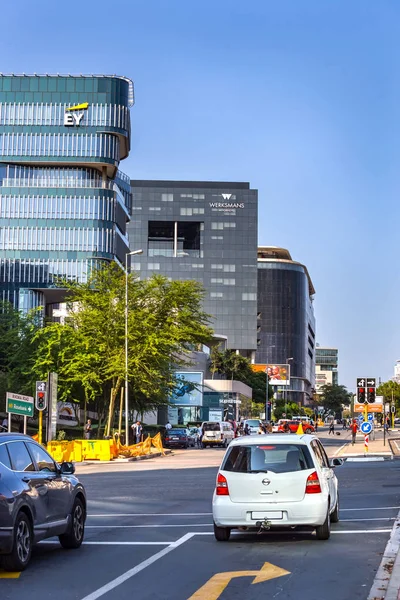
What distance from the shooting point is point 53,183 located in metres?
115

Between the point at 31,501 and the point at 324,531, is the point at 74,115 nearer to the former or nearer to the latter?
the point at 324,531

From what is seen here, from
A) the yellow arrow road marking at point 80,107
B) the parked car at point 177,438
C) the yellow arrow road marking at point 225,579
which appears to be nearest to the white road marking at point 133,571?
the yellow arrow road marking at point 225,579

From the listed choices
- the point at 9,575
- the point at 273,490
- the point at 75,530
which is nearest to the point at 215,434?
the point at 273,490

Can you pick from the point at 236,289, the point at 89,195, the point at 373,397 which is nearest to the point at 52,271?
the point at 89,195

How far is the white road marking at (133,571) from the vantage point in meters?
9.93

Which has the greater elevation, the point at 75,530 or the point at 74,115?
the point at 74,115

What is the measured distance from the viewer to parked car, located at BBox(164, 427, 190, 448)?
66.0 metres

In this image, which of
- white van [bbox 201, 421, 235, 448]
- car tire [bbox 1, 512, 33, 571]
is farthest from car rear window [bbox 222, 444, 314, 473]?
white van [bbox 201, 421, 235, 448]

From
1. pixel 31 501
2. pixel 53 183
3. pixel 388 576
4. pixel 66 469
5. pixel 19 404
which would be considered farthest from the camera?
pixel 53 183

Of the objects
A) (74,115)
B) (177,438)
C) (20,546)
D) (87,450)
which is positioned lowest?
(177,438)

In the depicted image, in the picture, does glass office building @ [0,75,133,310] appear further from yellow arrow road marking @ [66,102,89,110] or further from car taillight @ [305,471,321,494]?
car taillight @ [305,471,321,494]

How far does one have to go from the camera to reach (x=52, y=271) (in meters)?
114

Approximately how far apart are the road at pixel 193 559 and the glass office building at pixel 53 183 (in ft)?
306

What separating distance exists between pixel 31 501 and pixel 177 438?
54.8 metres
